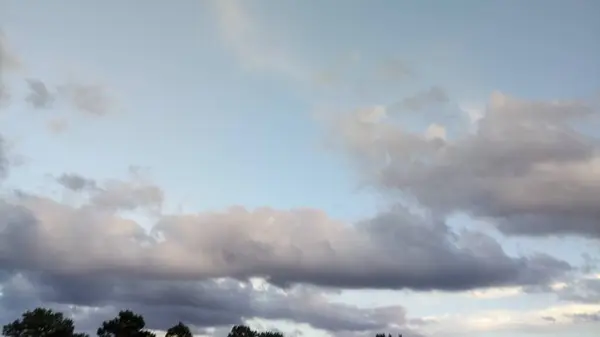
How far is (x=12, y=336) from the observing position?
200 m
